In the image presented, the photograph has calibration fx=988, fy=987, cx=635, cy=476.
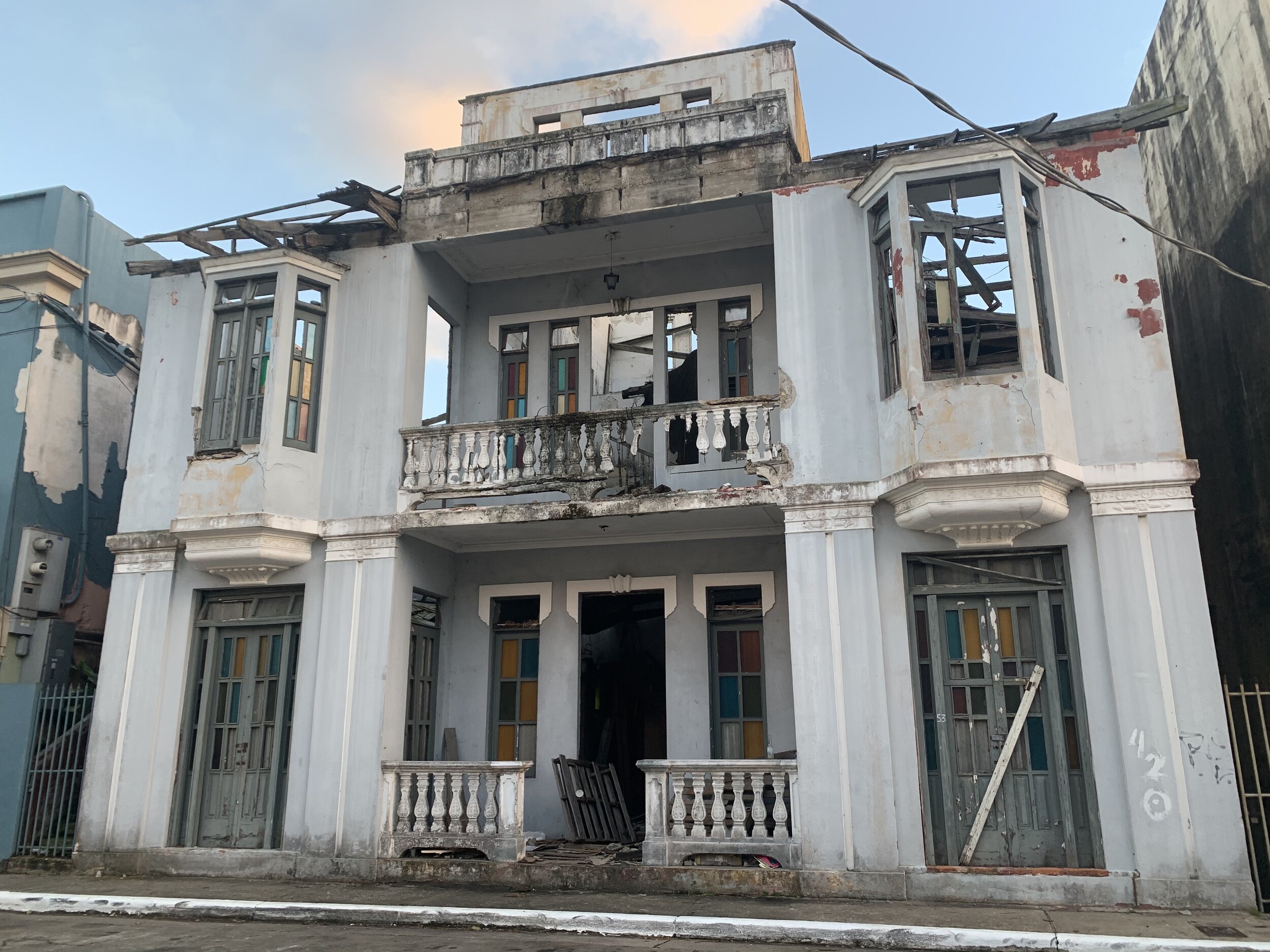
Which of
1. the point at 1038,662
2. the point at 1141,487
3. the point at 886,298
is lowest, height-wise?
the point at 1038,662

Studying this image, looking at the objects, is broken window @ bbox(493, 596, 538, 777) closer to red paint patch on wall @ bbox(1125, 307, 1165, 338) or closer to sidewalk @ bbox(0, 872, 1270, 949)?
sidewalk @ bbox(0, 872, 1270, 949)

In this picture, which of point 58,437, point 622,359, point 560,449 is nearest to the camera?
point 560,449

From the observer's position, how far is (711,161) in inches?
438

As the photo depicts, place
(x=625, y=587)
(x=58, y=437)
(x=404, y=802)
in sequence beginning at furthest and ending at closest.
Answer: (x=58, y=437)
(x=625, y=587)
(x=404, y=802)

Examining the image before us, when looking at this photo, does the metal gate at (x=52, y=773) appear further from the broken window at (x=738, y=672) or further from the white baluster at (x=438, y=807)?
the broken window at (x=738, y=672)

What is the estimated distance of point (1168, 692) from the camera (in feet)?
28.2

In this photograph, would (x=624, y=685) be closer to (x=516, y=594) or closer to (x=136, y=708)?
(x=516, y=594)

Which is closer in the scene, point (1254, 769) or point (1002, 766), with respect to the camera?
point (1254, 769)

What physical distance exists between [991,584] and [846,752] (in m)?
2.15

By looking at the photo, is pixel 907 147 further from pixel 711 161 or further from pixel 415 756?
pixel 415 756

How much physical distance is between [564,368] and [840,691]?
594cm

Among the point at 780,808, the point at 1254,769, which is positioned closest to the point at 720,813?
the point at 780,808

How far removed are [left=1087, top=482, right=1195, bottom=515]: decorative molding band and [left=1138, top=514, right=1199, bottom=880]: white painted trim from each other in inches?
5.0

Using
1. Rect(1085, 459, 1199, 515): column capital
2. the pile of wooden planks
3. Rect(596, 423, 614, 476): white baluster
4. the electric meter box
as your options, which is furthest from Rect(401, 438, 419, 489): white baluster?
Rect(1085, 459, 1199, 515): column capital
